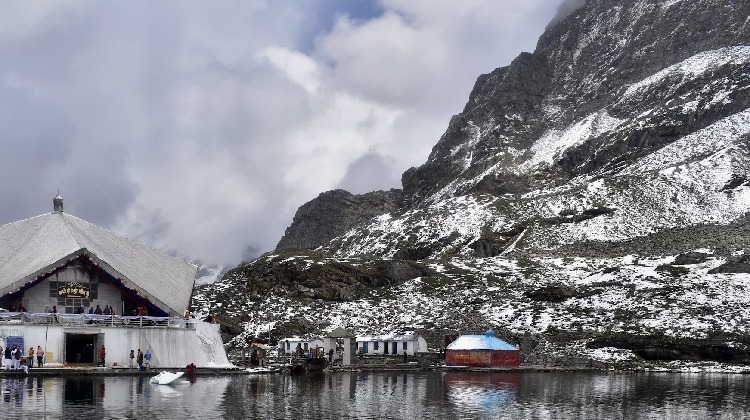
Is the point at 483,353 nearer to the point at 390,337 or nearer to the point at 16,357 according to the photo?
the point at 390,337

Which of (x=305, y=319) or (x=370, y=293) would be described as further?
(x=370, y=293)

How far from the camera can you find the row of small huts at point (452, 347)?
72.9 metres

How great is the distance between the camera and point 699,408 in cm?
3494

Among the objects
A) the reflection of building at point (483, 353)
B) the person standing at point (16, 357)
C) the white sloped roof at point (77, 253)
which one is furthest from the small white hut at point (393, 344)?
the person standing at point (16, 357)

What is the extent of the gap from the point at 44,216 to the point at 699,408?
5148 cm

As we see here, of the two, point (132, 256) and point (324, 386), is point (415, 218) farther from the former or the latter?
point (324, 386)

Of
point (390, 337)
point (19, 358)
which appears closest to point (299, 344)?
point (390, 337)

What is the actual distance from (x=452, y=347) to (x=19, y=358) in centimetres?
3948

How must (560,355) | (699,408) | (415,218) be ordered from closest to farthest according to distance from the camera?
(699,408), (560,355), (415,218)

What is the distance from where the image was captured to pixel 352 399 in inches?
1419

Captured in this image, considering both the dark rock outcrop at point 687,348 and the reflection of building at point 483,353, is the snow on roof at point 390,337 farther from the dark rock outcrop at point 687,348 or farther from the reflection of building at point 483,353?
the dark rock outcrop at point 687,348

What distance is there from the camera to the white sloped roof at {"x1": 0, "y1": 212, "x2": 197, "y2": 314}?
5644 centimetres

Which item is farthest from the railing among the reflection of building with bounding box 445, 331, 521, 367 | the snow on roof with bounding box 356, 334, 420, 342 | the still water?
the reflection of building with bounding box 445, 331, 521, 367

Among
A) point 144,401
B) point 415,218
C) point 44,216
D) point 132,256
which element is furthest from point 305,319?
point 415,218
